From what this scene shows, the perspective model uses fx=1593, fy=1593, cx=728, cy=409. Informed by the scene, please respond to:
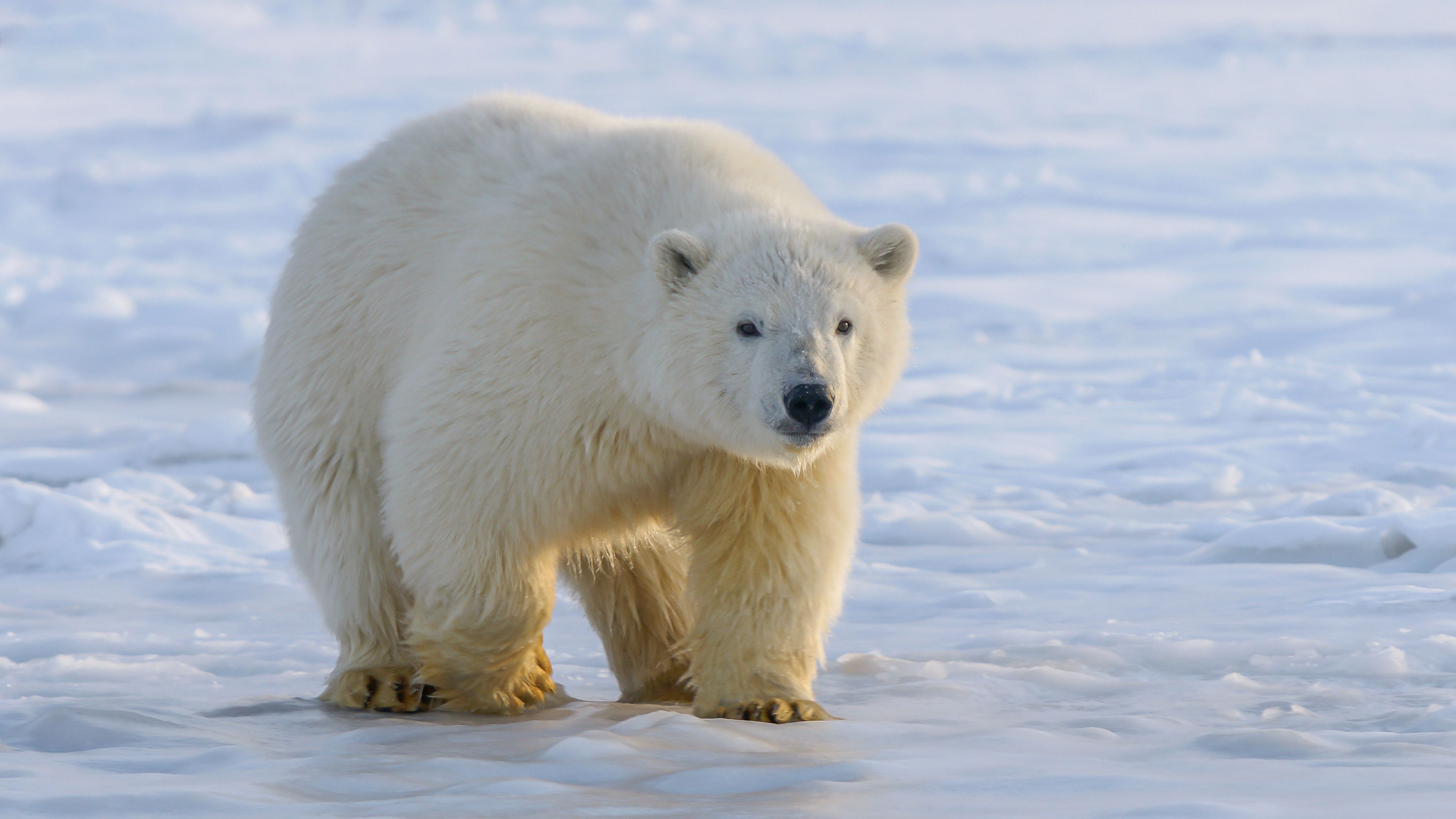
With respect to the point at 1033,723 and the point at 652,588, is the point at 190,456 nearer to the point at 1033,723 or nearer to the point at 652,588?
the point at 652,588

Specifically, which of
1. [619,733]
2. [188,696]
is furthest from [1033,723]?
[188,696]

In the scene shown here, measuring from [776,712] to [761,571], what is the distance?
38 cm

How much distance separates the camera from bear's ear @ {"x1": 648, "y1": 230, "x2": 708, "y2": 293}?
4.05 metres

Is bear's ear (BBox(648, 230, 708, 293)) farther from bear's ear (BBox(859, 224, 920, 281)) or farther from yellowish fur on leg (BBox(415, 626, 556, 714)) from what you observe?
yellowish fur on leg (BBox(415, 626, 556, 714))

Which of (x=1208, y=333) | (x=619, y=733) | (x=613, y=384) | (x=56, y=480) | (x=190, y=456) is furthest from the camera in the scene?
(x=1208, y=333)

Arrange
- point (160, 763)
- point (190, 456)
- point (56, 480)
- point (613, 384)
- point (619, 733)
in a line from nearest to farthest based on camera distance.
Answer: point (160, 763), point (619, 733), point (613, 384), point (56, 480), point (190, 456)

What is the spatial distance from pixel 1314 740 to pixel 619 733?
161cm

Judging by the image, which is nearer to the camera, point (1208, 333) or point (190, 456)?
point (190, 456)

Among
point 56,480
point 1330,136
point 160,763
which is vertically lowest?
point 160,763

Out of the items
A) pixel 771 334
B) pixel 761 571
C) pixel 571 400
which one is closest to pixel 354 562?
pixel 571 400

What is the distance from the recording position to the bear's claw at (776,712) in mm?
4242

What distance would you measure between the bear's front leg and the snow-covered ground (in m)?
0.29

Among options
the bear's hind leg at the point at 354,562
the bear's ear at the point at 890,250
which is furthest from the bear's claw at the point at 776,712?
the bear's ear at the point at 890,250

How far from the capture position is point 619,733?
384cm
